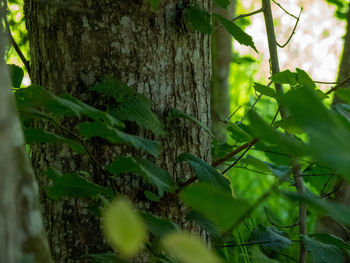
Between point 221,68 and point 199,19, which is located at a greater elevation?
point 221,68

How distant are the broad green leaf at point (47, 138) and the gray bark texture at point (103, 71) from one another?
9.4 inches

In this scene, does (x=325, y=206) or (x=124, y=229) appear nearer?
(x=124, y=229)

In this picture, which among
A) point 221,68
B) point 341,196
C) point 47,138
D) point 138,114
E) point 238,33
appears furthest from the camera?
point 221,68

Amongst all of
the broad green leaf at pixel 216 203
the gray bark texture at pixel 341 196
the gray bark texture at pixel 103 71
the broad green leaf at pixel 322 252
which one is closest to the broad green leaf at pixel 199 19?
the gray bark texture at pixel 103 71

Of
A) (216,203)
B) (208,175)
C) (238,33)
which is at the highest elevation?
(238,33)

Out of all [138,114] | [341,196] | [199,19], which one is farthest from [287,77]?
[341,196]

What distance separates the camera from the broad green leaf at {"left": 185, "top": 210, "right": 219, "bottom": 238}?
129 centimetres

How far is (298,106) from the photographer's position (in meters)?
0.67

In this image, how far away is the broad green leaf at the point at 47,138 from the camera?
103 centimetres

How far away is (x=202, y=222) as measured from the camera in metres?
1.31

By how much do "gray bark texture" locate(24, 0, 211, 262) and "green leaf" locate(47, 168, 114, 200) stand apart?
0.22 m

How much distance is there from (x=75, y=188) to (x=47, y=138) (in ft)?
0.42

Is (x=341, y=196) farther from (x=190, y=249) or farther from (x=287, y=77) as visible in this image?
(x=190, y=249)

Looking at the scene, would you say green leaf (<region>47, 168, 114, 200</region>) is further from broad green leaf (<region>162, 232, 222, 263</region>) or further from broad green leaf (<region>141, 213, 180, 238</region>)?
broad green leaf (<region>162, 232, 222, 263</region>)
